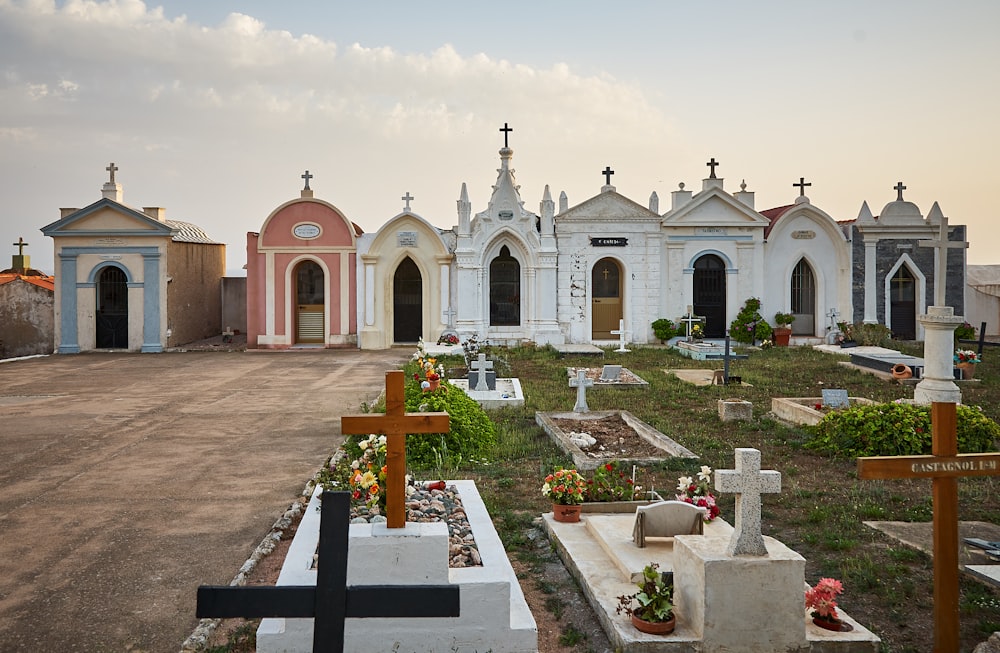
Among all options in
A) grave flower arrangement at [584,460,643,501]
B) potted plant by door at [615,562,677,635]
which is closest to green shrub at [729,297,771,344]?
grave flower arrangement at [584,460,643,501]

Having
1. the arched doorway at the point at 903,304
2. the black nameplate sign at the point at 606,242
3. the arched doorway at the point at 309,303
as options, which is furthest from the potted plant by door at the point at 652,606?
the arched doorway at the point at 903,304

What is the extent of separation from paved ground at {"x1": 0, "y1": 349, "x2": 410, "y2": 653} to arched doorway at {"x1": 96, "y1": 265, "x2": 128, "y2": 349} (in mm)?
8052

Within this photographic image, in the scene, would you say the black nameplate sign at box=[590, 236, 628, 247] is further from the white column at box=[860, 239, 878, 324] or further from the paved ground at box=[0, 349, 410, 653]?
the paved ground at box=[0, 349, 410, 653]

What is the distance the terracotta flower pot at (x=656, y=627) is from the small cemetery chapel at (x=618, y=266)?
765 inches

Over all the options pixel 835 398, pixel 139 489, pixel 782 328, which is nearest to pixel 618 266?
pixel 782 328

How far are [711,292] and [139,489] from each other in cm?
2033

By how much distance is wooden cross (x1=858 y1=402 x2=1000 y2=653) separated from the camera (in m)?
4.18

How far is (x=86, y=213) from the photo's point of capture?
2423cm

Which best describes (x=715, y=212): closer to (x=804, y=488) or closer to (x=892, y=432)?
(x=892, y=432)

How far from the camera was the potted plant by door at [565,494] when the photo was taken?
657 cm

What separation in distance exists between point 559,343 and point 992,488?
16542 mm

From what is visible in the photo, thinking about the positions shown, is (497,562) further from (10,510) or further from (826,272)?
(826,272)

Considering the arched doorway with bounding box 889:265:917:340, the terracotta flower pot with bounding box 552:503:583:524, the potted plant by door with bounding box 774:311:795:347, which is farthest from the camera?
the arched doorway with bounding box 889:265:917:340

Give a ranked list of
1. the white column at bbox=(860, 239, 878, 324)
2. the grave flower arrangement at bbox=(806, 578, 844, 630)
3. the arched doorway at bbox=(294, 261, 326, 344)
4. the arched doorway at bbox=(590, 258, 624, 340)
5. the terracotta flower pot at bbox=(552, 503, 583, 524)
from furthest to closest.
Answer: the arched doorway at bbox=(294, 261, 326, 344) < the arched doorway at bbox=(590, 258, 624, 340) < the white column at bbox=(860, 239, 878, 324) < the terracotta flower pot at bbox=(552, 503, 583, 524) < the grave flower arrangement at bbox=(806, 578, 844, 630)
